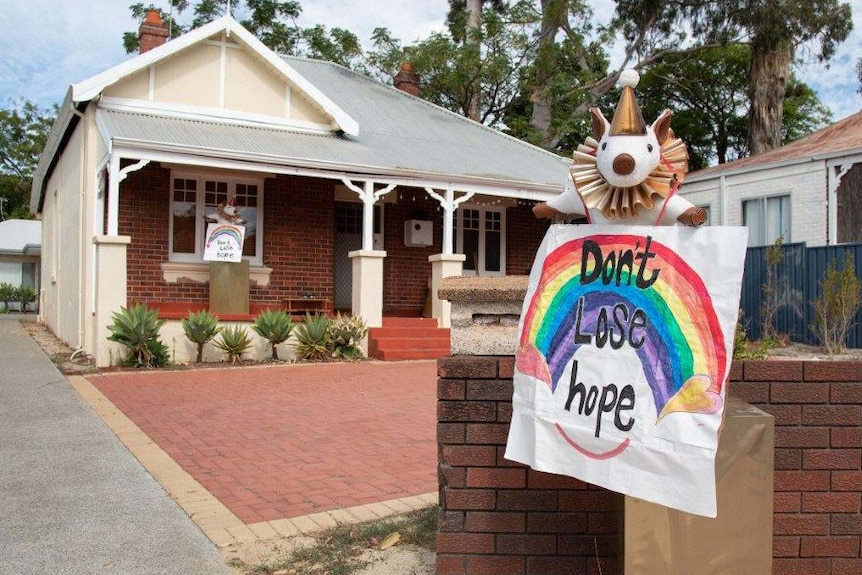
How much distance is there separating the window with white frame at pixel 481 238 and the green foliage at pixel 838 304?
749 centimetres

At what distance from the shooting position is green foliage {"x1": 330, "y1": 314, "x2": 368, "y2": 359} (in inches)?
510

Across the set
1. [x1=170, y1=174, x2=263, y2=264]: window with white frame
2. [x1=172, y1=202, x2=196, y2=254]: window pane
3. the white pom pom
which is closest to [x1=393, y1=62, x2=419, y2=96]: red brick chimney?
[x1=170, y1=174, x2=263, y2=264]: window with white frame

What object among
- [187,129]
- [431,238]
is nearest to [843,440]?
[187,129]

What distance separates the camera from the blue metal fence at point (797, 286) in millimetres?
12367

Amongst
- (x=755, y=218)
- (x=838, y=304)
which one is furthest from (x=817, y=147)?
(x=838, y=304)

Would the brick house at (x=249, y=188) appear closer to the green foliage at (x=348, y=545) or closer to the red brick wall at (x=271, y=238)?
the red brick wall at (x=271, y=238)

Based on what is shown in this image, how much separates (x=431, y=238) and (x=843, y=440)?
13450mm

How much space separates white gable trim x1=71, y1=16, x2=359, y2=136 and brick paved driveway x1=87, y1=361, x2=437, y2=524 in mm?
5171

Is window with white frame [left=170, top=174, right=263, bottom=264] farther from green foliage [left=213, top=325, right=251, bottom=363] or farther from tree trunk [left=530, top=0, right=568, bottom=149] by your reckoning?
tree trunk [left=530, top=0, right=568, bottom=149]

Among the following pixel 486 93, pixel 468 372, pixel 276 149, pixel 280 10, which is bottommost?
pixel 468 372

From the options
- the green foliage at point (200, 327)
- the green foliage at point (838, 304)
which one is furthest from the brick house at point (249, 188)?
the green foliage at point (838, 304)

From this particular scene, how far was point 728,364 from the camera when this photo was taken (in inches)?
99.6

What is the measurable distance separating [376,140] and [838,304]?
352 inches

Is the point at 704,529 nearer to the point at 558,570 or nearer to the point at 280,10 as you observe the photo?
the point at 558,570
